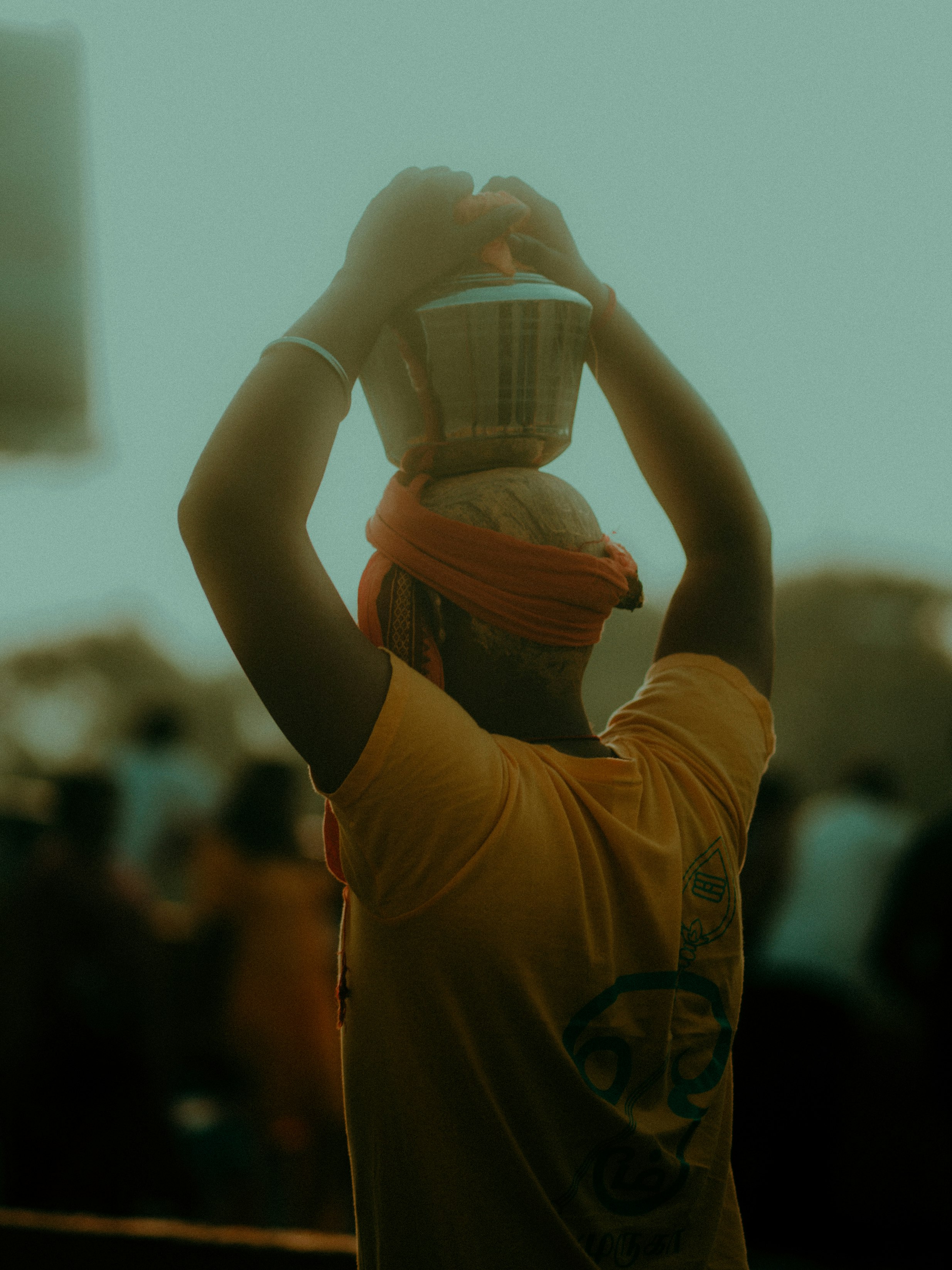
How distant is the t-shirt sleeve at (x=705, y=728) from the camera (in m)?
1.37

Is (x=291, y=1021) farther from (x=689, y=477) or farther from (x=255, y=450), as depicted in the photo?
(x=255, y=450)

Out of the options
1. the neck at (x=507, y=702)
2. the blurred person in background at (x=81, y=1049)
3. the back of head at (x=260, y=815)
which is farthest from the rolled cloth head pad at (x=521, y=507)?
the blurred person in background at (x=81, y=1049)

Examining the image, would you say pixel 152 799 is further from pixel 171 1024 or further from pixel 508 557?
pixel 508 557

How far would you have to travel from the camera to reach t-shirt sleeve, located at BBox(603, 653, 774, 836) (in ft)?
4.49

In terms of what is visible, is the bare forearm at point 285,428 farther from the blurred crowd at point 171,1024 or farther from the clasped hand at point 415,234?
the blurred crowd at point 171,1024

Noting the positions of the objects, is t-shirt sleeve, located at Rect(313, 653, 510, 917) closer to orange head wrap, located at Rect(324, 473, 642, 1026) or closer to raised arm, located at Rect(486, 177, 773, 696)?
orange head wrap, located at Rect(324, 473, 642, 1026)

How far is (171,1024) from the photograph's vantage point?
4395 mm

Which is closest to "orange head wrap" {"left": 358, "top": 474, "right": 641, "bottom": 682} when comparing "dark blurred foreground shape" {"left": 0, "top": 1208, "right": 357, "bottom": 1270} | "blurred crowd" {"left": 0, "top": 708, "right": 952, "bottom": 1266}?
"dark blurred foreground shape" {"left": 0, "top": 1208, "right": 357, "bottom": 1270}

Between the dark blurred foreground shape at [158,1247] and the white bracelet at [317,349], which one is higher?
the white bracelet at [317,349]

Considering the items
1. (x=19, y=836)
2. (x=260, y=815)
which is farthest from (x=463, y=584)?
(x=19, y=836)

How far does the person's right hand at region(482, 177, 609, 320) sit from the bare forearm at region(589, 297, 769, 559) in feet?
0.31

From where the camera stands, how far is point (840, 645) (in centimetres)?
2848

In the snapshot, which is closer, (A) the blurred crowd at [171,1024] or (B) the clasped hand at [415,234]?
(B) the clasped hand at [415,234]

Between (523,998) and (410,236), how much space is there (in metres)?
0.75
